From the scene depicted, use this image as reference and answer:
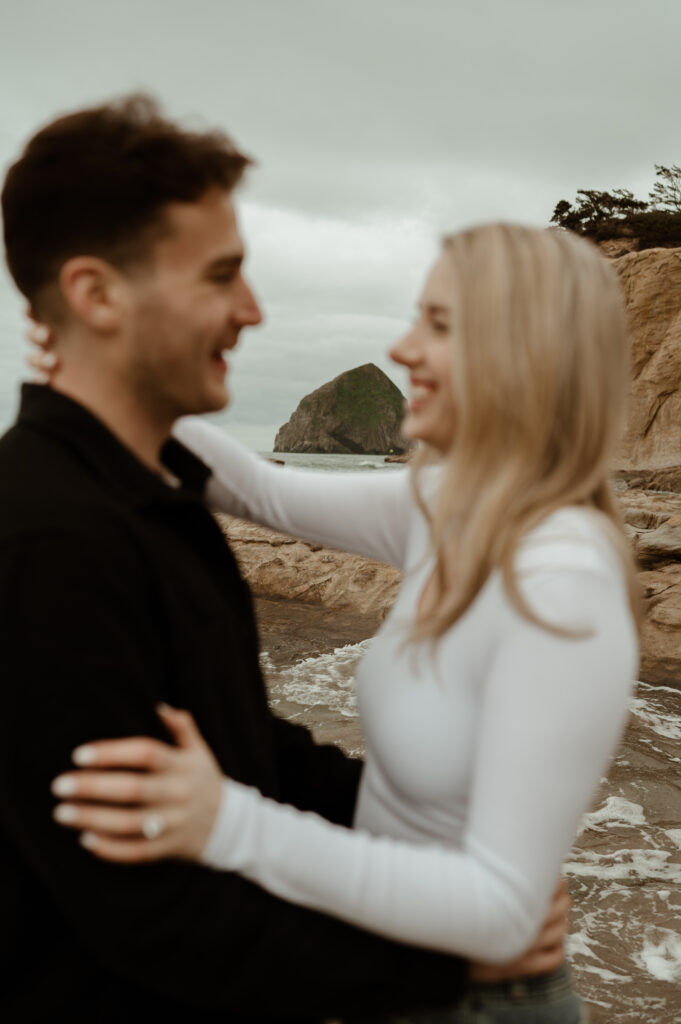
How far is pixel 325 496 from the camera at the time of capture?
2.32m

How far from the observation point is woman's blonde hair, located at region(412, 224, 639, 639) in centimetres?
149

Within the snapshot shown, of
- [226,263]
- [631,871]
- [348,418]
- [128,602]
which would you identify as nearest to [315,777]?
[128,602]

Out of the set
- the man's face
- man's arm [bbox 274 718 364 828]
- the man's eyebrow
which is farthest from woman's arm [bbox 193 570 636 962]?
the man's eyebrow

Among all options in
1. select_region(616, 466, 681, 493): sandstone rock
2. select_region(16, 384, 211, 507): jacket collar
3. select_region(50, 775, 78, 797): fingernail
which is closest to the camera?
select_region(50, 775, 78, 797): fingernail

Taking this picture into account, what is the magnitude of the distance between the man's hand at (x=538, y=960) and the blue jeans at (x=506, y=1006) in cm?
2

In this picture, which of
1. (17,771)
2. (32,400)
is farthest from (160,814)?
(32,400)

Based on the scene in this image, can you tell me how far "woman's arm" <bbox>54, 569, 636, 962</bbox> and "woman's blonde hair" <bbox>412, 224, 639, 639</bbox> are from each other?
196mm

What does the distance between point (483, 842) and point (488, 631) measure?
314 millimetres

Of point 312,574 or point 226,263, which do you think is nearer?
point 226,263

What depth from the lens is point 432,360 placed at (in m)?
1.65

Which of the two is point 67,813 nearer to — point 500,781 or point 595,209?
point 500,781

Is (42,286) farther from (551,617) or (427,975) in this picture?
(427,975)

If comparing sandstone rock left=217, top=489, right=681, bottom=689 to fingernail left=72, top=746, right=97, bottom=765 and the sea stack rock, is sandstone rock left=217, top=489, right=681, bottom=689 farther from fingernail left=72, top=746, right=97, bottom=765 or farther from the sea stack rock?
the sea stack rock

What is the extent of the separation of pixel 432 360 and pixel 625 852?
3.51 meters
